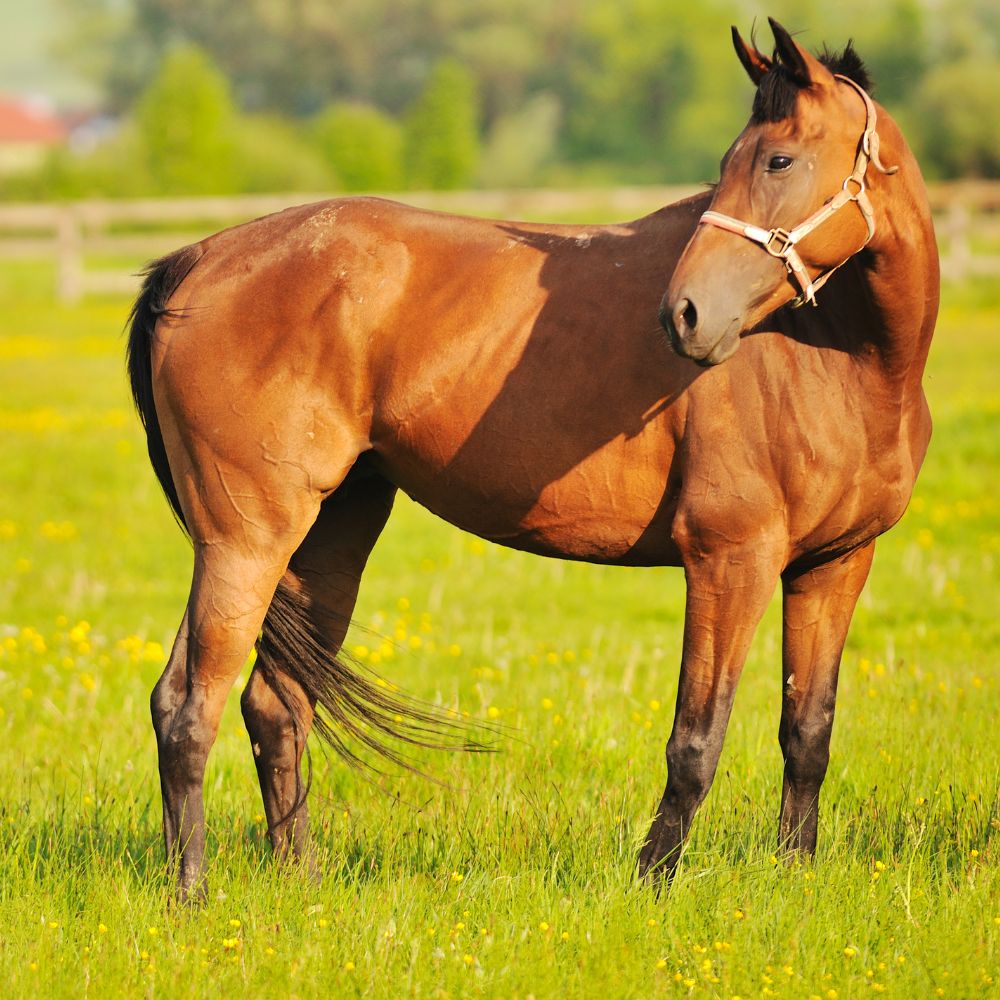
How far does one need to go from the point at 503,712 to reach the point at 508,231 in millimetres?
2192

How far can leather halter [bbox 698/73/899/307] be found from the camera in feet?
11.7

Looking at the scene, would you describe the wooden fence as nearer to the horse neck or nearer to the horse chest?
the horse neck

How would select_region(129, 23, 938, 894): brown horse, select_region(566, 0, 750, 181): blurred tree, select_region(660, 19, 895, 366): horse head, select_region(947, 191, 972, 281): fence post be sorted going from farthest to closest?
1. select_region(566, 0, 750, 181): blurred tree
2. select_region(947, 191, 972, 281): fence post
3. select_region(129, 23, 938, 894): brown horse
4. select_region(660, 19, 895, 366): horse head

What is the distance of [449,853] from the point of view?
14.1 ft

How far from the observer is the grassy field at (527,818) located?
354 centimetres

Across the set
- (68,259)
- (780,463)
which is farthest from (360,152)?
(780,463)

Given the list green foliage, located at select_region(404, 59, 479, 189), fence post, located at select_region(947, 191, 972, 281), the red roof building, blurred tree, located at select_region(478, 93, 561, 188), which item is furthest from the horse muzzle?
the red roof building

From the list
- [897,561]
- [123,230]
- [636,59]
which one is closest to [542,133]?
[636,59]

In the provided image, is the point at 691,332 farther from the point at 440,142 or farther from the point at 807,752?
the point at 440,142

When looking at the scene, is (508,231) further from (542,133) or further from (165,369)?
(542,133)

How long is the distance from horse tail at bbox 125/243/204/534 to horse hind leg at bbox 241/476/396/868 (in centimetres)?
47

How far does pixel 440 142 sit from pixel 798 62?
2186 inches

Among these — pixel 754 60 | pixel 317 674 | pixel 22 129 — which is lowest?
pixel 317 674

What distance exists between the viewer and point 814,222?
359 centimetres
